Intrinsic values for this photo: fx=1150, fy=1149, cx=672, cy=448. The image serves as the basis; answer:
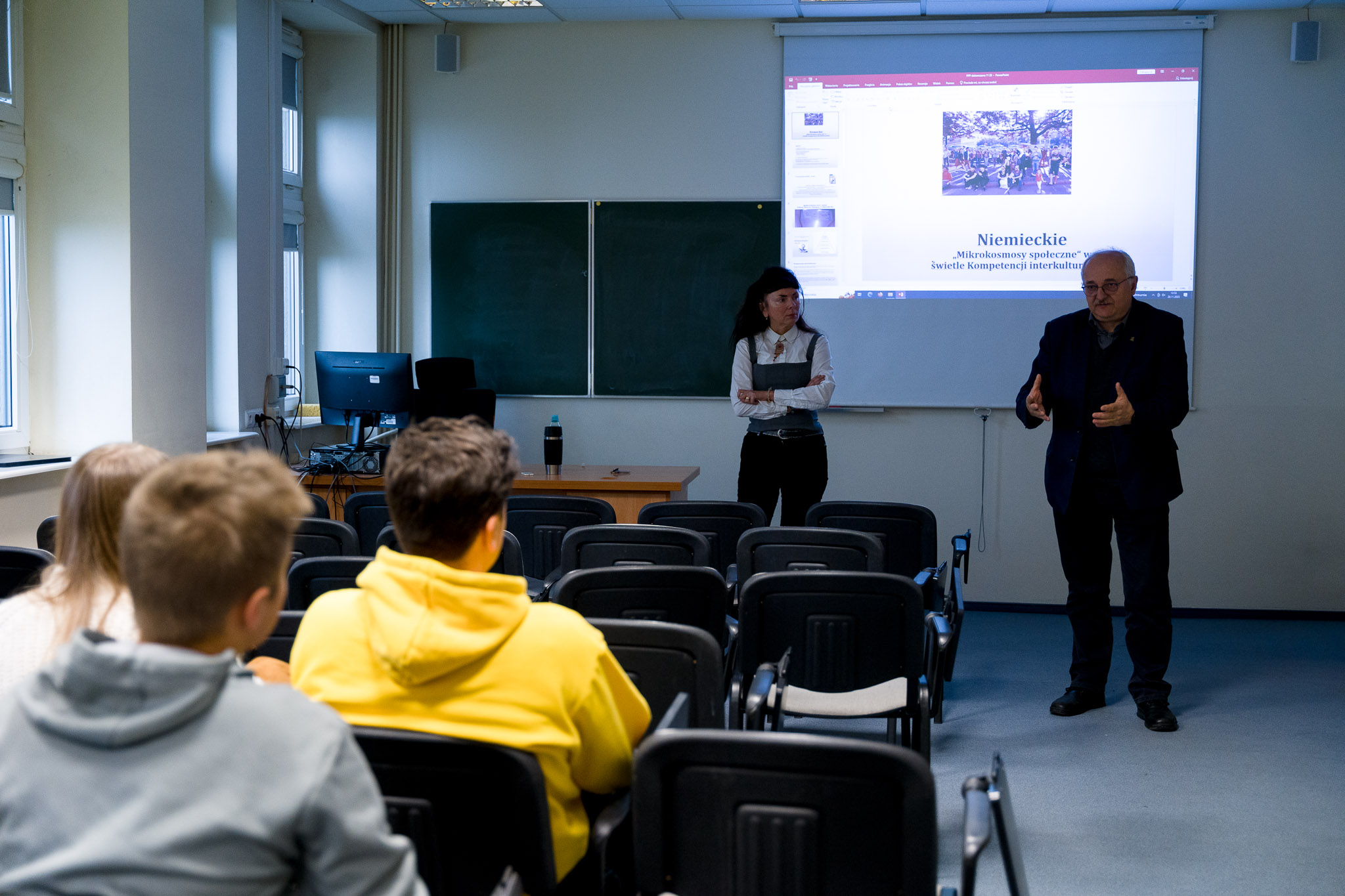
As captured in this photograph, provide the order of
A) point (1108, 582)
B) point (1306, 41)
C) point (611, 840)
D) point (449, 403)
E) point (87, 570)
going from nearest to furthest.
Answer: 1. point (87, 570)
2. point (611, 840)
3. point (1108, 582)
4. point (449, 403)
5. point (1306, 41)

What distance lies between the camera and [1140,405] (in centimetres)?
421

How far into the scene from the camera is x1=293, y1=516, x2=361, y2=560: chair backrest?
3.64 metres

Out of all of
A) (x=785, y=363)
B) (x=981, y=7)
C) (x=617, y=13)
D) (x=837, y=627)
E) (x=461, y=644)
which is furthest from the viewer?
(x=617, y=13)

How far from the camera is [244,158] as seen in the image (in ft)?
19.5

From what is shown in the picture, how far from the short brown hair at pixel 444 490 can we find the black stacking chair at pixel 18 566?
5.41 feet

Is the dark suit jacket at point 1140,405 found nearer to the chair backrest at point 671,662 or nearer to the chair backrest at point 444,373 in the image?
the chair backrest at point 671,662

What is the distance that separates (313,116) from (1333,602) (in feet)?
21.5

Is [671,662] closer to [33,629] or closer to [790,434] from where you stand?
[33,629]

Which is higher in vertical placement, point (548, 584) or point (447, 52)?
point (447, 52)

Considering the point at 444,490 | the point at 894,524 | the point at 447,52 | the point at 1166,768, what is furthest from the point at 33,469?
the point at 1166,768

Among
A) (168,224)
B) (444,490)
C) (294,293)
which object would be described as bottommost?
(444,490)

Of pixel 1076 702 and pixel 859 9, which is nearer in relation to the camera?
A: pixel 1076 702

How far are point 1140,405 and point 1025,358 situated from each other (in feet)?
7.65

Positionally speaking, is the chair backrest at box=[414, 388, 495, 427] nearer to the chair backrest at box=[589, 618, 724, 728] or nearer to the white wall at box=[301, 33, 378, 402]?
the white wall at box=[301, 33, 378, 402]
